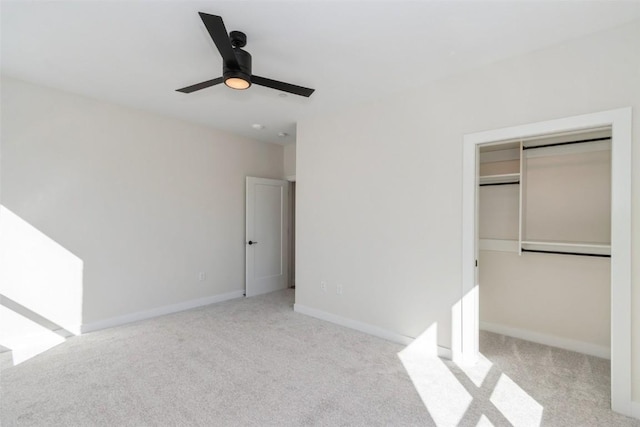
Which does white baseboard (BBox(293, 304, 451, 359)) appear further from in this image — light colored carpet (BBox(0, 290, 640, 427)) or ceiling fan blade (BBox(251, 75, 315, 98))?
ceiling fan blade (BBox(251, 75, 315, 98))

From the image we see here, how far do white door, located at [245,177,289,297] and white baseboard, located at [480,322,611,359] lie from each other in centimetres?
334

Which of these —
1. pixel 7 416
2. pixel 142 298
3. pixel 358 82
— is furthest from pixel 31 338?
pixel 358 82

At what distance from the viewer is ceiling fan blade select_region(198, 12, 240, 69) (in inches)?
67.3

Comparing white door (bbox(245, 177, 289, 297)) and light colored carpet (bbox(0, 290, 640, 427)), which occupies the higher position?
white door (bbox(245, 177, 289, 297))

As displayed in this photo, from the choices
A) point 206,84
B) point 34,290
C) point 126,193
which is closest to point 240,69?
point 206,84

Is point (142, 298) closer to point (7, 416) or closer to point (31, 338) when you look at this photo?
point (31, 338)

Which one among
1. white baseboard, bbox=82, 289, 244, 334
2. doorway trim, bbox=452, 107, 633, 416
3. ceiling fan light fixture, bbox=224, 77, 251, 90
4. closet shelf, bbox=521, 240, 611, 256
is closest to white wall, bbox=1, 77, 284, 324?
white baseboard, bbox=82, 289, 244, 334

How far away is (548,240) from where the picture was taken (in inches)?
132

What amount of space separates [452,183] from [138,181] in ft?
12.4

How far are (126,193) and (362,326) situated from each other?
335 cm

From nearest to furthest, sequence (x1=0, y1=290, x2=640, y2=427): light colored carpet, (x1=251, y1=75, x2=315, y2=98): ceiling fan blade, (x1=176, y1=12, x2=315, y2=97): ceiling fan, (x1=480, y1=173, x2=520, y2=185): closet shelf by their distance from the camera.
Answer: (x1=176, y1=12, x2=315, y2=97): ceiling fan → (x1=0, y1=290, x2=640, y2=427): light colored carpet → (x1=251, y1=75, x2=315, y2=98): ceiling fan blade → (x1=480, y1=173, x2=520, y2=185): closet shelf

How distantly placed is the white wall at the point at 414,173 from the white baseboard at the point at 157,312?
4.44 feet

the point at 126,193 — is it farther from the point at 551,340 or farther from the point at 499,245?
the point at 551,340

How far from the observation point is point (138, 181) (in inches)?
159
